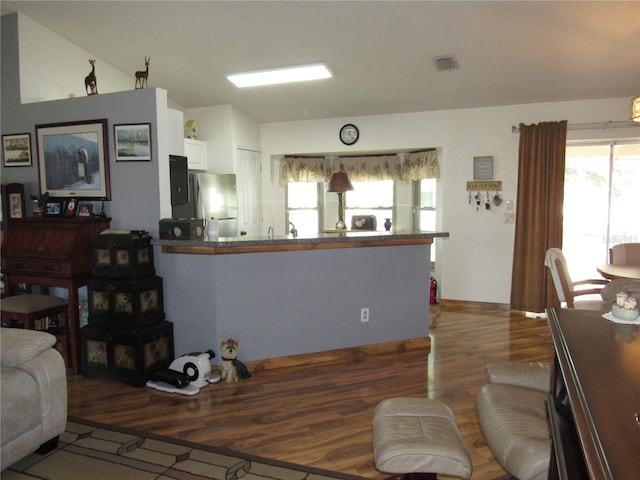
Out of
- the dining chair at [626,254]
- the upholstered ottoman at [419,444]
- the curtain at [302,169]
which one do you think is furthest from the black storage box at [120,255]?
the dining chair at [626,254]

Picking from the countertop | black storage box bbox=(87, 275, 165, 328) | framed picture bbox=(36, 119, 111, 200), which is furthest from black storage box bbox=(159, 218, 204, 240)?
framed picture bbox=(36, 119, 111, 200)

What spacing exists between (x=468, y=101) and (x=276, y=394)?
13.0 ft

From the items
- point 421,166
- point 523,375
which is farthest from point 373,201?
point 523,375

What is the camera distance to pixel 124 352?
3178 millimetres

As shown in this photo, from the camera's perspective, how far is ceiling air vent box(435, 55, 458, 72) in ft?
13.6

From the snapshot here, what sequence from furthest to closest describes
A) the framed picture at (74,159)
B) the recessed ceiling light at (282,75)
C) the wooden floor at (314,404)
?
the recessed ceiling light at (282,75), the framed picture at (74,159), the wooden floor at (314,404)

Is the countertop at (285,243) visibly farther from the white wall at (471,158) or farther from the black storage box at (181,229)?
the white wall at (471,158)

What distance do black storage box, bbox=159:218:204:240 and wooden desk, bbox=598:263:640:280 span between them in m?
3.46

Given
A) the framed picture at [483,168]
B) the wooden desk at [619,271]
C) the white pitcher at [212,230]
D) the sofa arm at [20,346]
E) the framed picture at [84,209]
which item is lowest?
the sofa arm at [20,346]

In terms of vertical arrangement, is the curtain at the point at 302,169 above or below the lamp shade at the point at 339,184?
above

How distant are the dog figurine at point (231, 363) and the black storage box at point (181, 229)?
0.84 meters

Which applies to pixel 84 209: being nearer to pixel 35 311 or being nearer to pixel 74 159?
pixel 74 159

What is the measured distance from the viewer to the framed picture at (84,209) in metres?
3.68

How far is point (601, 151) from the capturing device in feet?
16.3
